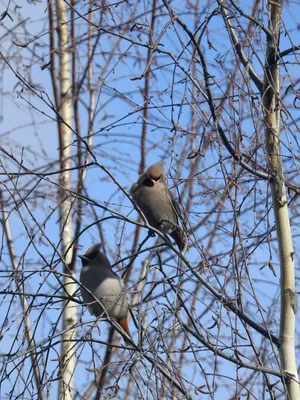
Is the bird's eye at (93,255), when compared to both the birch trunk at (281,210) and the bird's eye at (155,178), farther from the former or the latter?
the birch trunk at (281,210)

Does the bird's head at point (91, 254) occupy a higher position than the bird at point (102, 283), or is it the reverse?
the bird's head at point (91, 254)

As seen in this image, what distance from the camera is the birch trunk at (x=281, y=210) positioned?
3.66m

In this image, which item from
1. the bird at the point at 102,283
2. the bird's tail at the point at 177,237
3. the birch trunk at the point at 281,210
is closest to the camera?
the birch trunk at the point at 281,210

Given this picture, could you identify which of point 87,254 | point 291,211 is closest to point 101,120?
point 87,254

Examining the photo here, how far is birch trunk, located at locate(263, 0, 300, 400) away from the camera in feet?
12.0

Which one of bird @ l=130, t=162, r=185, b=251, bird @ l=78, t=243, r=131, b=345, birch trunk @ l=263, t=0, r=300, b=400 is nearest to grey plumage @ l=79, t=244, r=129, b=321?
bird @ l=78, t=243, r=131, b=345

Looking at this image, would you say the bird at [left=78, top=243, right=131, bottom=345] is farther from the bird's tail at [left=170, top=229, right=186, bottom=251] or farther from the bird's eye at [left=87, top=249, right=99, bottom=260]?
the bird's tail at [left=170, top=229, right=186, bottom=251]

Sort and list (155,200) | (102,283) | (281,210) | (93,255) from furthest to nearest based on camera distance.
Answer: (155,200) → (93,255) → (102,283) → (281,210)

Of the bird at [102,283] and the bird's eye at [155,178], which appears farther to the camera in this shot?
the bird's eye at [155,178]

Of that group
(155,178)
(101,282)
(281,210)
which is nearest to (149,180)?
(155,178)

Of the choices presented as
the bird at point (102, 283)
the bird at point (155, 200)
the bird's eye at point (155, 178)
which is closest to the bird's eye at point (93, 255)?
the bird at point (102, 283)

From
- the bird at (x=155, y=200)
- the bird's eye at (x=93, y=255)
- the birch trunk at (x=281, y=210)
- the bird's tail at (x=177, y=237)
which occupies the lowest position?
the birch trunk at (x=281, y=210)

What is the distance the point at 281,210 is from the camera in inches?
148

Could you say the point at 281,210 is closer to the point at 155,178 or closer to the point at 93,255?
the point at 93,255
